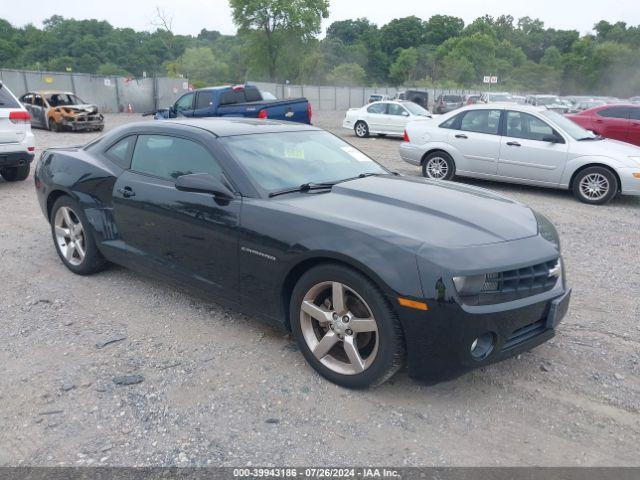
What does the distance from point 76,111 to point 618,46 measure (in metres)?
91.3

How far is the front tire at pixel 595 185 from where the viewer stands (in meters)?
8.58

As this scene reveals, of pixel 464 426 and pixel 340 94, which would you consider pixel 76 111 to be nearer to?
pixel 464 426

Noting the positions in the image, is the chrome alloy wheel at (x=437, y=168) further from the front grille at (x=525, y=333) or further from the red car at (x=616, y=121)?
the front grille at (x=525, y=333)

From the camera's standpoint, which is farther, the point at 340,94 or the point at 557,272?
the point at 340,94

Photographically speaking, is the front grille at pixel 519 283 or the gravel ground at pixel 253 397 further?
the front grille at pixel 519 283

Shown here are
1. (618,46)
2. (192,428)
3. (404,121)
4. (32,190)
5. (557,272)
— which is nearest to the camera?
(192,428)

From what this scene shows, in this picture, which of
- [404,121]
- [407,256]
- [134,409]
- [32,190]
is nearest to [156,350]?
[134,409]

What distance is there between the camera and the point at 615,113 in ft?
44.7

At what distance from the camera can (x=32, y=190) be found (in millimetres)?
9188

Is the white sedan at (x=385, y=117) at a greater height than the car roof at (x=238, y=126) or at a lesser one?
lesser

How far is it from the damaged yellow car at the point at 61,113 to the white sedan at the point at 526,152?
14211mm

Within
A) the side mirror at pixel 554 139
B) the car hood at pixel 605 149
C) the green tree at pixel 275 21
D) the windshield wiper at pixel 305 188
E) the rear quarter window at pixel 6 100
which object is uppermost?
the green tree at pixel 275 21

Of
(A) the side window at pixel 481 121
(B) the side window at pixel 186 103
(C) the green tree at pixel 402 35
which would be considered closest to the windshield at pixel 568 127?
(A) the side window at pixel 481 121

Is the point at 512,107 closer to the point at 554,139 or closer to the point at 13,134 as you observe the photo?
the point at 554,139
